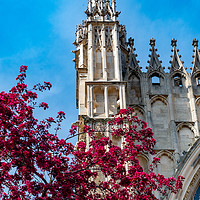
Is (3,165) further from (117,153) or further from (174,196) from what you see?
(174,196)

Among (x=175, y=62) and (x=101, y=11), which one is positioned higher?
(x=101, y=11)

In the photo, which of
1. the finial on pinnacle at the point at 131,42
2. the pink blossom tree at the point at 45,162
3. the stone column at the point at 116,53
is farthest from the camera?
the finial on pinnacle at the point at 131,42

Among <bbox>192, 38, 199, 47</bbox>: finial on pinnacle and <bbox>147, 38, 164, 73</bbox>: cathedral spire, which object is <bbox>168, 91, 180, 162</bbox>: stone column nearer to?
<bbox>147, 38, 164, 73</bbox>: cathedral spire

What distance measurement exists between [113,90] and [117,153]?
17.7ft

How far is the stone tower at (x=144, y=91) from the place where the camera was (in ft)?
57.4

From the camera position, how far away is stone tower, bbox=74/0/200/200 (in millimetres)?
17484

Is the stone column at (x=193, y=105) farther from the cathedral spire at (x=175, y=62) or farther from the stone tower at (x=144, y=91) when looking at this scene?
the cathedral spire at (x=175, y=62)

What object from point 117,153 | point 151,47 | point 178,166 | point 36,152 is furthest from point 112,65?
point 36,152

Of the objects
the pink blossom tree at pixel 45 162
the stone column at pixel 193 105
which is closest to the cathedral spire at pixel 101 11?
the stone column at pixel 193 105

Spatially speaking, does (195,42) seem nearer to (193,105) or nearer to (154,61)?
(154,61)

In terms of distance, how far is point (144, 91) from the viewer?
64.4ft

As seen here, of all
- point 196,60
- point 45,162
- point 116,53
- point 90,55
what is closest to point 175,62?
point 196,60

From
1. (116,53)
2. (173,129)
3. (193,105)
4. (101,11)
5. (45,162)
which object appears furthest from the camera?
(101,11)

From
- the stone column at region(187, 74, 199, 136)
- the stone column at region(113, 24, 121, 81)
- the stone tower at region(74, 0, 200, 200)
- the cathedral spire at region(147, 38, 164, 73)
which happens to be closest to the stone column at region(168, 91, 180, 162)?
the stone tower at region(74, 0, 200, 200)
